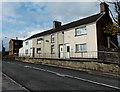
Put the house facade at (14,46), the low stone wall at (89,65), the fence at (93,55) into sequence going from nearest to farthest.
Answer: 1. the low stone wall at (89,65)
2. the fence at (93,55)
3. the house facade at (14,46)

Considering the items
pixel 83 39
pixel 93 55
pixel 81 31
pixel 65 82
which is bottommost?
pixel 65 82

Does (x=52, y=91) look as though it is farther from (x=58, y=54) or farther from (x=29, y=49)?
(x=29, y=49)

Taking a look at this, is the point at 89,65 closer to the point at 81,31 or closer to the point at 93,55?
the point at 93,55

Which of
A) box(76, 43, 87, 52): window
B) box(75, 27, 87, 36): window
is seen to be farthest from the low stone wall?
box(75, 27, 87, 36): window

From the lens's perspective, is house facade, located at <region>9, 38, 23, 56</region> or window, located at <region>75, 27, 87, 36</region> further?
house facade, located at <region>9, 38, 23, 56</region>

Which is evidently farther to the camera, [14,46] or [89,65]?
[14,46]

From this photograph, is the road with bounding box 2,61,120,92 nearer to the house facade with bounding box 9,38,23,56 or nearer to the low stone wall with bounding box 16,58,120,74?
the low stone wall with bounding box 16,58,120,74

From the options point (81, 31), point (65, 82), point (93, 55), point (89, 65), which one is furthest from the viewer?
point (81, 31)

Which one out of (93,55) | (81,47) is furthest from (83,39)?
(93,55)

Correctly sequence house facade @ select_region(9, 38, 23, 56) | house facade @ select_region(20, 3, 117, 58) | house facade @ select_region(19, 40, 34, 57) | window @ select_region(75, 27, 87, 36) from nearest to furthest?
1. house facade @ select_region(20, 3, 117, 58)
2. window @ select_region(75, 27, 87, 36)
3. house facade @ select_region(19, 40, 34, 57)
4. house facade @ select_region(9, 38, 23, 56)

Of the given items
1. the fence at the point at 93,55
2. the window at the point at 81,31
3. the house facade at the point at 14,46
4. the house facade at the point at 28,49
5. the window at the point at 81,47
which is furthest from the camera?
the house facade at the point at 14,46

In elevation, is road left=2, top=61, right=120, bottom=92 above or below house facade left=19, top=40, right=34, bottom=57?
below

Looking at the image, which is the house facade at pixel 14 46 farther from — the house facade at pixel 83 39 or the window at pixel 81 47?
the window at pixel 81 47

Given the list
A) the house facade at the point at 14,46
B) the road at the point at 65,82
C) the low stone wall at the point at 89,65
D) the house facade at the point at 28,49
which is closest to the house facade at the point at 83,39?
the low stone wall at the point at 89,65
